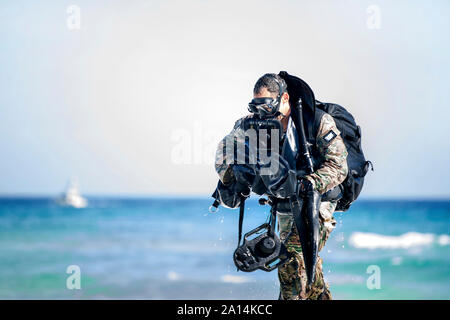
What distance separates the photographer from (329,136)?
6.38 m

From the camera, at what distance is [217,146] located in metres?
6.50

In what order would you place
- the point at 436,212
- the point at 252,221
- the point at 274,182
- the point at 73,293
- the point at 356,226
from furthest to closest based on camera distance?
the point at 436,212
the point at 356,226
the point at 252,221
the point at 73,293
the point at 274,182

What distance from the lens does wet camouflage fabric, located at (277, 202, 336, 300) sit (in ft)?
21.4

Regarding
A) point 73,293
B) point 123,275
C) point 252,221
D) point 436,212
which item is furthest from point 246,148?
point 436,212

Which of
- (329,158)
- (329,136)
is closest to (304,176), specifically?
(329,158)

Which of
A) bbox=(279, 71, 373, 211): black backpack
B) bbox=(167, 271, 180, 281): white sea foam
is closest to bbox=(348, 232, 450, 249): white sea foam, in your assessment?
bbox=(167, 271, 180, 281): white sea foam

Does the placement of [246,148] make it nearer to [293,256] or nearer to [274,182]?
[274,182]

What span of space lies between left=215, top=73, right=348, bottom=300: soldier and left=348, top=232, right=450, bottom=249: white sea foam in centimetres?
3121

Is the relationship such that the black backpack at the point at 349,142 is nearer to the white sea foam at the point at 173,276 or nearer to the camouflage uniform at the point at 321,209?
the camouflage uniform at the point at 321,209

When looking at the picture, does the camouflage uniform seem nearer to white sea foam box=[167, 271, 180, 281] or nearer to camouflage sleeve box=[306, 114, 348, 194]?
camouflage sleeve box=[306, 114, 348, 194]

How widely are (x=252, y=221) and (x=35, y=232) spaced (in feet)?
52.3

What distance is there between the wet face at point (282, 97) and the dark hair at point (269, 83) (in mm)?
27

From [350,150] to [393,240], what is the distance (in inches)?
1385

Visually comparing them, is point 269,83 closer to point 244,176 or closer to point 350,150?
point 244,176
